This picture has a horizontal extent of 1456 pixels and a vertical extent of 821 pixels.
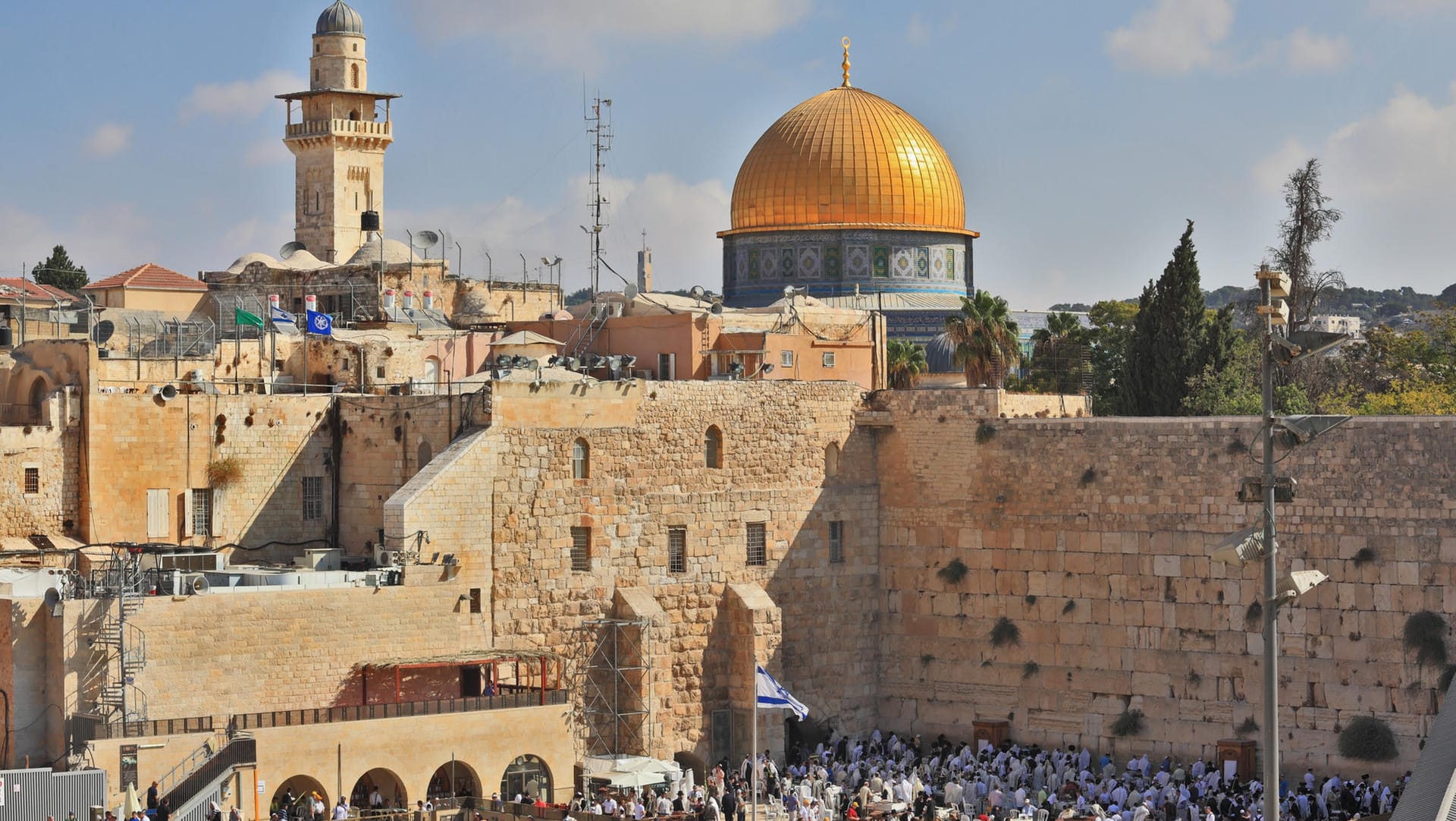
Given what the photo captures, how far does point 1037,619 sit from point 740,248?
1795 centimetres

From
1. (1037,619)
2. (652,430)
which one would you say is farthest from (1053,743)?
(652,430)

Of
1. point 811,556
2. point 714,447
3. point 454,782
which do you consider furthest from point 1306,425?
point 811,556

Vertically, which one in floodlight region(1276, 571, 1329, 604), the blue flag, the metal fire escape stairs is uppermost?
the blue flag

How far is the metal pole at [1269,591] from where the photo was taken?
1384 centimetres

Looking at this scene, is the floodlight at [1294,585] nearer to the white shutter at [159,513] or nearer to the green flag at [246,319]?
the white shutter at [159,513]

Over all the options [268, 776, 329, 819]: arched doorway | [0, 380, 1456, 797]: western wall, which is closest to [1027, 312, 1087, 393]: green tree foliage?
[0, 380, 1456, 797]: western wall

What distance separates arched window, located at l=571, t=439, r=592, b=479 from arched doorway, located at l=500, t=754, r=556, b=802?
4150mm

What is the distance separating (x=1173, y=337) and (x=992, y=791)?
1128 cm

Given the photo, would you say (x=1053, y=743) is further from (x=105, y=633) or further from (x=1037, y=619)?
(x=105, y=633)

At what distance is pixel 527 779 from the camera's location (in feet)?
87.2

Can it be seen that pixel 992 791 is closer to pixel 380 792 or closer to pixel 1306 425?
pixel 380 792

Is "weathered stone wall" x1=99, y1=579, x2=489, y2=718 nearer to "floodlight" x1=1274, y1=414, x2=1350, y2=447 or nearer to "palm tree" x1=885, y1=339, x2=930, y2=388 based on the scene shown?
"palm tree" x1=885, y1=339, x2=930, y2=388

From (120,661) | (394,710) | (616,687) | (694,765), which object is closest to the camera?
(120,661)

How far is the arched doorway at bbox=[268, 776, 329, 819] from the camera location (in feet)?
80.1
